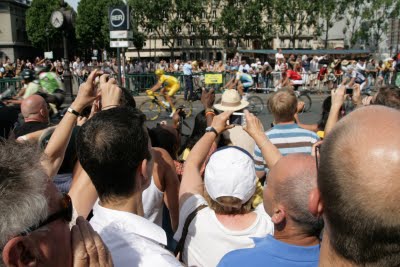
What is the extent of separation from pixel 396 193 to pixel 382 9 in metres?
69.1

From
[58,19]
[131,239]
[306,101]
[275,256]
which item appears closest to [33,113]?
[131,239]

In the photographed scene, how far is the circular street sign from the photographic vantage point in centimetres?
1146

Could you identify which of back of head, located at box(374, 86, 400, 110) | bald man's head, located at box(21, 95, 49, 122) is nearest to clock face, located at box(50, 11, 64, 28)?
bald man's head, located at box(21, 95, 49, 122)

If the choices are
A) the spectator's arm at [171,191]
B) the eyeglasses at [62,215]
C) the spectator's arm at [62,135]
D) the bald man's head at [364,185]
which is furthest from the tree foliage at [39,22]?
the bald man's head at [364,185]

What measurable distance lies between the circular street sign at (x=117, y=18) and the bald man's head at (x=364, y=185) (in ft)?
36.2

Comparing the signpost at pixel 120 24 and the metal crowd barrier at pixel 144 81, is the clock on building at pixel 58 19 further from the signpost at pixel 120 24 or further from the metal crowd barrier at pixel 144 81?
the metal crowd barrier at pixel 144 81

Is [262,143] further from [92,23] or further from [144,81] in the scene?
[92,23]

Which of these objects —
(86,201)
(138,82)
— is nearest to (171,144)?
(86,201)

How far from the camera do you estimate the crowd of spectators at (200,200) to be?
1.11m

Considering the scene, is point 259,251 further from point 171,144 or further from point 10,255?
point 171,144

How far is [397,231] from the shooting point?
109 cm

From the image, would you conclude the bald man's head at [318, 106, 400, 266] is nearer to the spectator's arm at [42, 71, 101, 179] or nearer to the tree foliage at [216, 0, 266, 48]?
the spectator's arm at [42, 71, 101, 179]

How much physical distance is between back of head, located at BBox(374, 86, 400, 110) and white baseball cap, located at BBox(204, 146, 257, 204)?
2252 mm

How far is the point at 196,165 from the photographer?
273 centimetres
